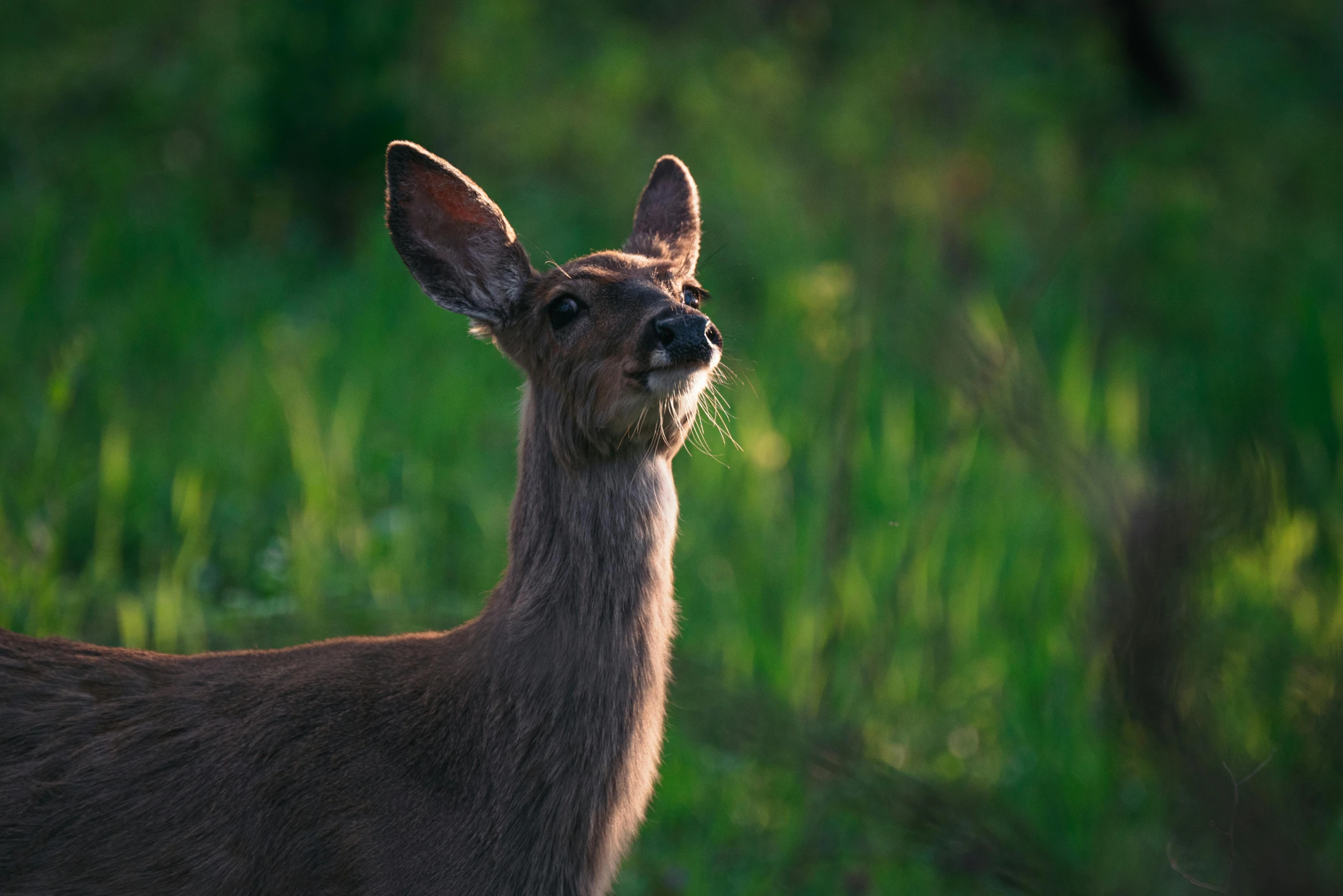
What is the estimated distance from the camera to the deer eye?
3.27m

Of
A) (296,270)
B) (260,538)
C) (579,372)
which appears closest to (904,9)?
(296,270)

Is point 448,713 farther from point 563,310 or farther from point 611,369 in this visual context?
point 563,310

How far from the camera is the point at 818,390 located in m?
6.79

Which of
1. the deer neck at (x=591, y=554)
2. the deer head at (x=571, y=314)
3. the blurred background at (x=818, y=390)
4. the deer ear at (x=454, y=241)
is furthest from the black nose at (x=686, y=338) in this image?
the deer ear at (x=454, y=241)

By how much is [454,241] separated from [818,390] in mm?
3657

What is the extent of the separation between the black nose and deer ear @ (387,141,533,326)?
0.71 m

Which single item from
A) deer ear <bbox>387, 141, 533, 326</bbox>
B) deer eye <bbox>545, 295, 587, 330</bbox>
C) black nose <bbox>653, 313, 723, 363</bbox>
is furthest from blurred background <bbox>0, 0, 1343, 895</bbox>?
deer ear <bbox>387, 141, 533, 326</bbox>

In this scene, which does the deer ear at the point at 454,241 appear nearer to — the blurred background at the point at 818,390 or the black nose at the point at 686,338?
the black nose at the point at 686,338

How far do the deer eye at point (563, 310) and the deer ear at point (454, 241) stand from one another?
23cm

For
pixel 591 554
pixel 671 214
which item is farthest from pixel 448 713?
pixel 671 214

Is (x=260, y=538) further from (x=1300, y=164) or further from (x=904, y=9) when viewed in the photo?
(x=1300, y=164)

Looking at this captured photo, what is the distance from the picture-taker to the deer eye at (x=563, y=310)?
3.27m

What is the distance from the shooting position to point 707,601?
17.7 feet

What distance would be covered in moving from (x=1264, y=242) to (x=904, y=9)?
3442 millimetres
